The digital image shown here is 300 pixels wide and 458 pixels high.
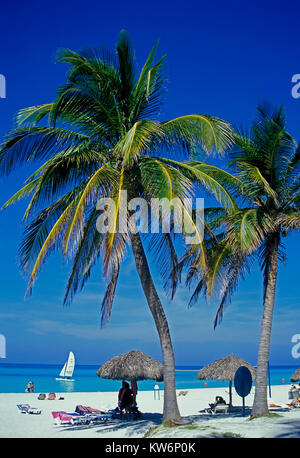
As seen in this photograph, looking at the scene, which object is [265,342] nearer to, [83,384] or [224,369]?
[224,369]

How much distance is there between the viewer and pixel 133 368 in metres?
17.3

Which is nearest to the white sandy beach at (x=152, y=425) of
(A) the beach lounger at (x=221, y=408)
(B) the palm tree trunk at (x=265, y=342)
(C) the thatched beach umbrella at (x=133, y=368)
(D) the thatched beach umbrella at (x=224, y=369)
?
(B) the palm tree trunk at (x=265, y=342)

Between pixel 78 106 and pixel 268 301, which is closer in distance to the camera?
pixel 78 106

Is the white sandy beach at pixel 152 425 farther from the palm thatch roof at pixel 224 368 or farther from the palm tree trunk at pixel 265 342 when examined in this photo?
the palm thatch roof at pixel 224 368

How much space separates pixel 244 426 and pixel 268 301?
4.14m

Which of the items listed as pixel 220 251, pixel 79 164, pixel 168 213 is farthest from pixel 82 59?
pixel 220 251

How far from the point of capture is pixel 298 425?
32.3 feet

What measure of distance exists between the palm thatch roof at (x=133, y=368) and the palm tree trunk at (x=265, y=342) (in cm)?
483

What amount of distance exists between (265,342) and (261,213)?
11.4ft

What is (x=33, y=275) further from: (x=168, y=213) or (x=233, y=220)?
(x=233, y=220)

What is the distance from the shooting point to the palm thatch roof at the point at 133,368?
17.2 meters

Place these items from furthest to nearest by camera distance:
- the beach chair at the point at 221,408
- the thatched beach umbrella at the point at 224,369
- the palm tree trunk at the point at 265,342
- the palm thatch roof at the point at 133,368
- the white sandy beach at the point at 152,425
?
the thatched beach umbrella at the point at 224,369 < the beach chair at the point at 221,408 < the palm thatch roof at the point at 133,368 < the palm tree trunk at the point at 265,342 < the white sandy beach at the point at 152,425

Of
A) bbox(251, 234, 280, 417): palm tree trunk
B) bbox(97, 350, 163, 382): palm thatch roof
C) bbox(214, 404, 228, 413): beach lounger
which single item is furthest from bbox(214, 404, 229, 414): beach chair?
bbox(251, 234, 280, 417): palm tree trunk

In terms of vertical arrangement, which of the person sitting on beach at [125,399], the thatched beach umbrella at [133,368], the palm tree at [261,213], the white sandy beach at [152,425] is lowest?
the white sandy beach at [152,425]
